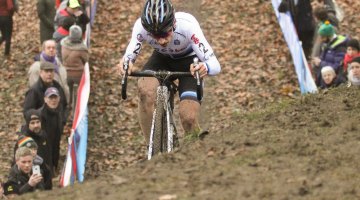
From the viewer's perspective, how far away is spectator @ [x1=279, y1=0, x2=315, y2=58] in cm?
2028

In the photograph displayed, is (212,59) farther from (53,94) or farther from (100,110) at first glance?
(100,110)

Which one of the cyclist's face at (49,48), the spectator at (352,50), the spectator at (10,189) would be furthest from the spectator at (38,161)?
the spectator at (352,50)

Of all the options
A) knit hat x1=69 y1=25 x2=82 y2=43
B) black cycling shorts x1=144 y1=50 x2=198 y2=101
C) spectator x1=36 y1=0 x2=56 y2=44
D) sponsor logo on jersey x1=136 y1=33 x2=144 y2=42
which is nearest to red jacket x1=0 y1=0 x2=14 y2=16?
spectator x1=36 y1=0 x2=56 y2=44

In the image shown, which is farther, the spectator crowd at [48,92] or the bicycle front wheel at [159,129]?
the spectator crowd at [48,92]

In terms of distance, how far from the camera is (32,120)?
14.7 metres

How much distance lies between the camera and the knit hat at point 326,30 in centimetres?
1772

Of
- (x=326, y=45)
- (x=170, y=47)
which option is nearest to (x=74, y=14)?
(x=326, y=45)

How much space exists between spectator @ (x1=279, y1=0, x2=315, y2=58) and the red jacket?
5777mm

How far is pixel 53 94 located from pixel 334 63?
4.97 metres

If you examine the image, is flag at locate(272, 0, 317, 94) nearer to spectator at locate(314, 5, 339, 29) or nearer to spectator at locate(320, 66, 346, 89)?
spectator at locate(320, 66, 346, 89)

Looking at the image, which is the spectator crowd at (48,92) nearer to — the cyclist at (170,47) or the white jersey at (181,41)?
the cyclist at (170,47)

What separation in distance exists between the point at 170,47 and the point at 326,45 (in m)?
7.05

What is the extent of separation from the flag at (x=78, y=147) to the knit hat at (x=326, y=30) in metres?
4.28

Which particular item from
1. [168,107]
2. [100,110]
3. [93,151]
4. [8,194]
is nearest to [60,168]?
[93,151]
